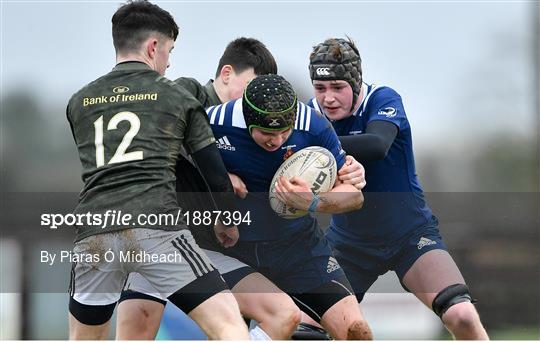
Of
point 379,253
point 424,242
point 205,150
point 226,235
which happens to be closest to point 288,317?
point 226,235

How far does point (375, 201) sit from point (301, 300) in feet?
2.70

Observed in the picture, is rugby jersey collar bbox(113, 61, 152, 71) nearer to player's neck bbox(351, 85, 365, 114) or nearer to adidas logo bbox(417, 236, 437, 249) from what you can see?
player's neck bbox(351, 85, 365, 114)

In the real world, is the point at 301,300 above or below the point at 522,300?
above

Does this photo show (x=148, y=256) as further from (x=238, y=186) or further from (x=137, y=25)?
(x=137, y=25)

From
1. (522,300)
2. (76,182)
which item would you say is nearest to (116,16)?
(76,182)

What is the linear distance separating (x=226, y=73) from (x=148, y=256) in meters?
1.80

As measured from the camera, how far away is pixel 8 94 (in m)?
10.3

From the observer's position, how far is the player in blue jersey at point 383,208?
5.63 meters

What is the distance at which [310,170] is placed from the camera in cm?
503

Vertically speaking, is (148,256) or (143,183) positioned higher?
(143,183)

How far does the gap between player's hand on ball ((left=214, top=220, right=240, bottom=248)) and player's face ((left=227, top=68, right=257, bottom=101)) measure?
1081 mm

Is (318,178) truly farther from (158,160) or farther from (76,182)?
(76,182)

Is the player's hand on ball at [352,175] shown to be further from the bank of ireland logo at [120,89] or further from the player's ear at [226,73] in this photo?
the bank of ireland logo at [120,89]

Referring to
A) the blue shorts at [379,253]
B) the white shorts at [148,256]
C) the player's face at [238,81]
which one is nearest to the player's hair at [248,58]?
the player's face at [238,81]
